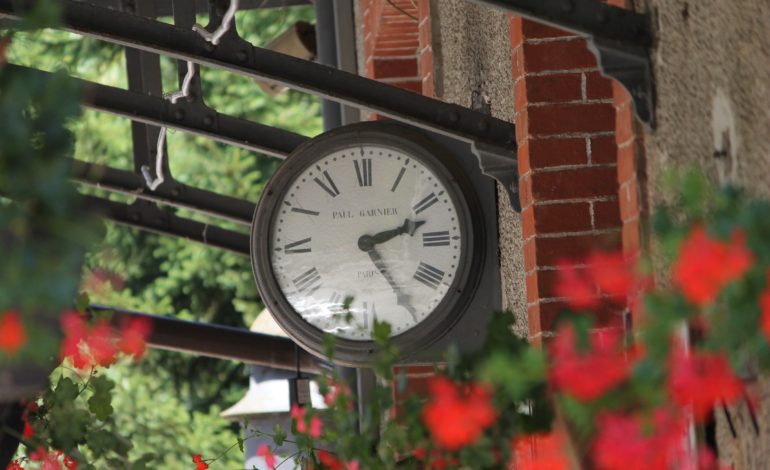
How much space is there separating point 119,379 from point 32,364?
13752 millimetres

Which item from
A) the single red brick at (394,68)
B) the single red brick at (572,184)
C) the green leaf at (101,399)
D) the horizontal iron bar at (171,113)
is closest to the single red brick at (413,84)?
the single red brick at (394,68)

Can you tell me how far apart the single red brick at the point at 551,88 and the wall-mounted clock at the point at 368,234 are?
43cm

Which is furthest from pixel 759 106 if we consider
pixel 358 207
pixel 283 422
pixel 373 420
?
pixel 283 422

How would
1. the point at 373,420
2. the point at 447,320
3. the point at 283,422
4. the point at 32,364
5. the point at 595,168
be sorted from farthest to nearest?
the point at 283,422 < the point at 447,320 < the point at 595,168 < the point at 373,420 < the point at 32,364

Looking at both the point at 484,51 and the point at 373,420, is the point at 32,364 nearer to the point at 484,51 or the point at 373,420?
the point at 373,420

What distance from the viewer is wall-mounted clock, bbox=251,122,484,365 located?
4.29 m

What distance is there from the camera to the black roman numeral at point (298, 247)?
4.35m

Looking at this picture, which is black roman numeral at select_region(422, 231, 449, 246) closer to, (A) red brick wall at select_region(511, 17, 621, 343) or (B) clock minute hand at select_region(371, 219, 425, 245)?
(B) clock minute hand at select_region(371, 219, 425, 245)

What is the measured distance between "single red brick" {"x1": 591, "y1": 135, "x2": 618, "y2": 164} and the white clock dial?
512mm

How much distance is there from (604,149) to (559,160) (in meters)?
0.11

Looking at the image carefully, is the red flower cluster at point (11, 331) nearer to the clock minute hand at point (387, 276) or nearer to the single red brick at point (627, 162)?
the single red brick at point (627, 162)

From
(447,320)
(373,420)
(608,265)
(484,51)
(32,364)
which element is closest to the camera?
(32,364)

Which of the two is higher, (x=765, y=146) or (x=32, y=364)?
(x=765, y=146)

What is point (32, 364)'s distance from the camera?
160 cm
